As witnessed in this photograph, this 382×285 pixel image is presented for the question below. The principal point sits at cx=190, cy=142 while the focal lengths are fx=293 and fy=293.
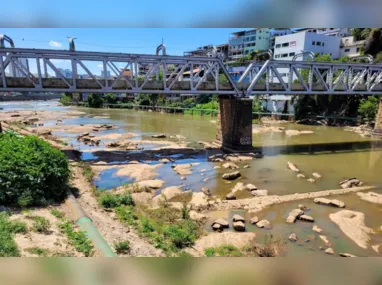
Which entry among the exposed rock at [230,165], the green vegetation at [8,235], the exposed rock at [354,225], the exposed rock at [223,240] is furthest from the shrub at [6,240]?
the exposed rock at [230,165]

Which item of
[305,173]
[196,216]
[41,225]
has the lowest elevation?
[305,173]

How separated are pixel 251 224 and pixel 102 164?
1263cm

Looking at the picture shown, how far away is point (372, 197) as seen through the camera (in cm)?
1404

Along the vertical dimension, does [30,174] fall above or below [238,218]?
above

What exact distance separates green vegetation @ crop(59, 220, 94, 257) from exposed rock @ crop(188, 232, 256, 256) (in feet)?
9.69

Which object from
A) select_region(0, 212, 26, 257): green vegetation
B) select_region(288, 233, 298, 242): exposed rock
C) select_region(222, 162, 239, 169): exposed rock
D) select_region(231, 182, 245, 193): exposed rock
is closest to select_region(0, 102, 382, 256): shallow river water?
select_region(288, 233, 298, 242): exposed rock

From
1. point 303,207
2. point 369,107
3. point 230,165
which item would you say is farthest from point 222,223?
point 369,107

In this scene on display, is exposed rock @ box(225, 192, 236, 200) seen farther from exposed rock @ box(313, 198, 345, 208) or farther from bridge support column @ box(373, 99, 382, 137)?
bridge support column @ box(373, 99, 382, 137)

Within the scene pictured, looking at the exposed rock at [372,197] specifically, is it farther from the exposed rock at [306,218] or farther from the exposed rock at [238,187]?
the exposed rock at [238,187]

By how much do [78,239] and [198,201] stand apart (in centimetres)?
629

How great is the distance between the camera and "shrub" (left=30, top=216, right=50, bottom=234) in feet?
27.5

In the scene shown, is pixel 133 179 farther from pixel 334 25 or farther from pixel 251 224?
pixel 334 25

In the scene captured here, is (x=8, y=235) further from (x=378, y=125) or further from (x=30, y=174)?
(x=378, y=125)

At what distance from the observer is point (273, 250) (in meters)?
8.85
